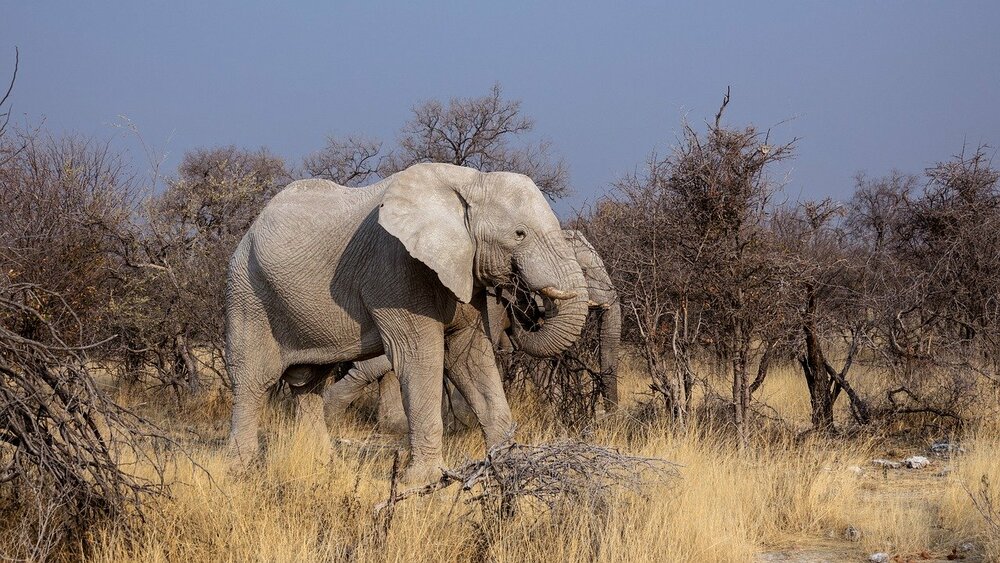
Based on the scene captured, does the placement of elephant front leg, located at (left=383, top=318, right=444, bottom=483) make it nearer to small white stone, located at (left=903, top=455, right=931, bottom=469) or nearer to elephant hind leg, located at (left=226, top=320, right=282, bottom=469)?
elephant hind leg, located at (left=226, top=320, right=282, bottom=469)

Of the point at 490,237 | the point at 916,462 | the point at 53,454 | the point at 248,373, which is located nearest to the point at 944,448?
the point at 916,462

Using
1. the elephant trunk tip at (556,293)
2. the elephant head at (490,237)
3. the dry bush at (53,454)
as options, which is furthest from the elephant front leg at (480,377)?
the dry bush at (53,454)

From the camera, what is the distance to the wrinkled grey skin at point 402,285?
6953 millimetres

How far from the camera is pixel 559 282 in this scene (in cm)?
684

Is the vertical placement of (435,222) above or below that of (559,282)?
above

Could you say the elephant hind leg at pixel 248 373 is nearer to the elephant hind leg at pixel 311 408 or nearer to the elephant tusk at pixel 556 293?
the elephant hind leg at pixel 311 408

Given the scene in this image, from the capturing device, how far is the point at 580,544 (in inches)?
200

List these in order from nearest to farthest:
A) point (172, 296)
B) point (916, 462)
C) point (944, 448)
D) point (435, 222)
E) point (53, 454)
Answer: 1. point (53, 454)
2. point (435, 222)
3. point (916, 462)
4. point (944, 448)
5. point (172, 296)

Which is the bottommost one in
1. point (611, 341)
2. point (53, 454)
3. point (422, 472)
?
point (422, 472)

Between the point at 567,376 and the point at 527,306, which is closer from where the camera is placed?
the point at 527,306

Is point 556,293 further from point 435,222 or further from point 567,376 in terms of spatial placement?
point 567,376

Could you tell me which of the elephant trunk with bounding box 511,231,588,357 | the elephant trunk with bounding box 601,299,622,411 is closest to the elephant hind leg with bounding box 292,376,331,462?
the elephant trunk with bounding box 511,231,588,357

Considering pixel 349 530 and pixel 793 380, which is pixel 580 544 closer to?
pixel 349 530

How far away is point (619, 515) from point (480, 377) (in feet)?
8.47
